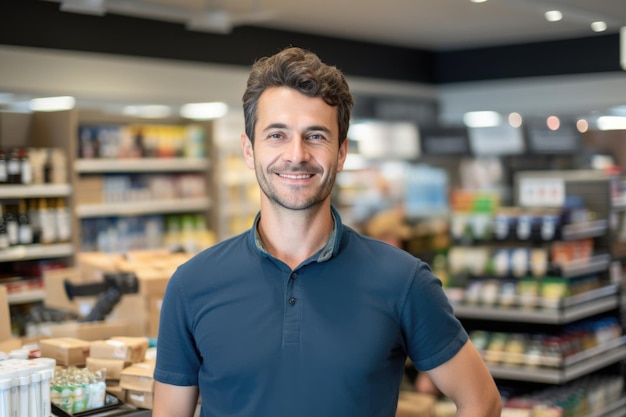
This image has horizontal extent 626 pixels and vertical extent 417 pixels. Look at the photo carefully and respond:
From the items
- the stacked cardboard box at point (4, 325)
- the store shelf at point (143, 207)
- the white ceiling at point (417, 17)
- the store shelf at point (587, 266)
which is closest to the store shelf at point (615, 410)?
the store shelf at point (587, 266)

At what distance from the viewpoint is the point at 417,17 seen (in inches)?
345

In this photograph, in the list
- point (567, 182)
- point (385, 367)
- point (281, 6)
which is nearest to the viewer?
point (385, 367)

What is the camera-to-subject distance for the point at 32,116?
23.0 feet

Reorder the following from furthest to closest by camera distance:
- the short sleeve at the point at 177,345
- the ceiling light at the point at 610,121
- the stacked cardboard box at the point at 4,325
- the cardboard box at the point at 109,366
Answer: the ceiling light at the point at 610,121, the stacked cardboard box at the point at 4,325, the cardboard box at the point at 109,366, the short sleeve at the point at 177,345

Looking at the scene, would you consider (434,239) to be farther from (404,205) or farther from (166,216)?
(166,216)

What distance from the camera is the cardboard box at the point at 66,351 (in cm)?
311

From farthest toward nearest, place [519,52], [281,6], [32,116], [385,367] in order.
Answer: [519,52] → [281,6] → [32,116] → [385,367]

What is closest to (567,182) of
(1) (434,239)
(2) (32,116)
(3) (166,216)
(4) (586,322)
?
(4) (586,322)

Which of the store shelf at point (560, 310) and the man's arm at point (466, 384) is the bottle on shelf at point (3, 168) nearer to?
the store shelf at point (560, 310)

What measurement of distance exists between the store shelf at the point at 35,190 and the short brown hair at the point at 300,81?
4.52m

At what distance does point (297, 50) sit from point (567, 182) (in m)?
4.87

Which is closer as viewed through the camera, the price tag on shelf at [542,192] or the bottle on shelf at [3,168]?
the bottle on shelf at [3,168]

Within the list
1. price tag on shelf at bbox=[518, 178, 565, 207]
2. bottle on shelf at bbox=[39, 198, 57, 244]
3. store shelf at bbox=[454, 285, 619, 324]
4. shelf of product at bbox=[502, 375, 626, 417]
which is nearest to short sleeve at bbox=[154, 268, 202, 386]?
shelf of product at bbox=[502, 375, 626, 417]

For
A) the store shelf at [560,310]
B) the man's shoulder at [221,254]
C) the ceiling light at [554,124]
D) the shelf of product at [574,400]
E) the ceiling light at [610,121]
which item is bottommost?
the shelf of product at [574,400]
